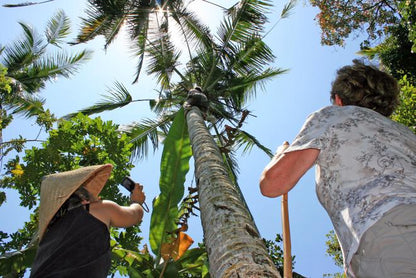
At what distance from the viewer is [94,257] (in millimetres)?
1681

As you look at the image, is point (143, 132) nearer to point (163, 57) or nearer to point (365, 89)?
point (163, 57)

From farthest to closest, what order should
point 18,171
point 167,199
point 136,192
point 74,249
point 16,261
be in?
point 18,171 → point 16,261 → point 167,199 → point 136,192 → point 74,249

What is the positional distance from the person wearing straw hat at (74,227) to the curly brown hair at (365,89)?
5.24 ft

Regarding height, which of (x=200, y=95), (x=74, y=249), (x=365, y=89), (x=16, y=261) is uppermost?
(x=200, y=95)

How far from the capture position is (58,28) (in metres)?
9.86

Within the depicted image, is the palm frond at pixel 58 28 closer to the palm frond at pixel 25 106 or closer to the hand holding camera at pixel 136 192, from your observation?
the palm frond at pixel 25 106

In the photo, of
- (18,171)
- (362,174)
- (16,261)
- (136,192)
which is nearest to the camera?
(362,174)

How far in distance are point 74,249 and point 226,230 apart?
0.78m

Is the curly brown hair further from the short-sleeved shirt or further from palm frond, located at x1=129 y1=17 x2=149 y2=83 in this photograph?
palm frond, located at x1=129 y1=17 x2=149 y2=83

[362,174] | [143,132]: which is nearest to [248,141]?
[143,132]

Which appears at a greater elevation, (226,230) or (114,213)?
(114,213)

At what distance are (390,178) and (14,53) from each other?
32.7ft

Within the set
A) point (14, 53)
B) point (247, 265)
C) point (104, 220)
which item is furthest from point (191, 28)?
point (247, 265)

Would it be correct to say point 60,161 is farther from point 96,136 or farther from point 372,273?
point 372,273
